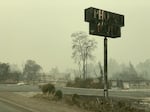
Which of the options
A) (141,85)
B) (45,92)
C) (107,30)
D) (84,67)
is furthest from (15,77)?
(107,30)

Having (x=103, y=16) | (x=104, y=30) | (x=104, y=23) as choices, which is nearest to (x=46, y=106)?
(x=104, y=30)

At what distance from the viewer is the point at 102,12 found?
803 inches

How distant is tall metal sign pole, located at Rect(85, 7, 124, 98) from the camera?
65.6 ft

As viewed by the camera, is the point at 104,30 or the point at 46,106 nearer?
the point at 46,106

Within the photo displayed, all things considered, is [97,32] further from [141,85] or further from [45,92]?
[141,85]

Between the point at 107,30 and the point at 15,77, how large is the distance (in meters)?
85.8

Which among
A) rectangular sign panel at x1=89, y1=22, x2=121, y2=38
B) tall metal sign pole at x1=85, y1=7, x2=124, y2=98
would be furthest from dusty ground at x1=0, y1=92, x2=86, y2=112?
rectangular sign panel at x1=89, y1=22, x2=121, y2=38

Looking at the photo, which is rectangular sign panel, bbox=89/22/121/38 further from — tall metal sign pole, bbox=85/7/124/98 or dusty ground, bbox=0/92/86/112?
dusty ground, bbox=0/92/86/112

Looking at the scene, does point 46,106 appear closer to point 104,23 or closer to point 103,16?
point 104,23

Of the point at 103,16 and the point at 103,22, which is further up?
the point at 103,16

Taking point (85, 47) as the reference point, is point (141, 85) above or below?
below

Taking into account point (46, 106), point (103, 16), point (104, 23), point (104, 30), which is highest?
point (103, 16)

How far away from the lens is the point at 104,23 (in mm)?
20594

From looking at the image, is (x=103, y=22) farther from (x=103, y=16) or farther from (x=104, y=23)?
(x=103, y=16)
